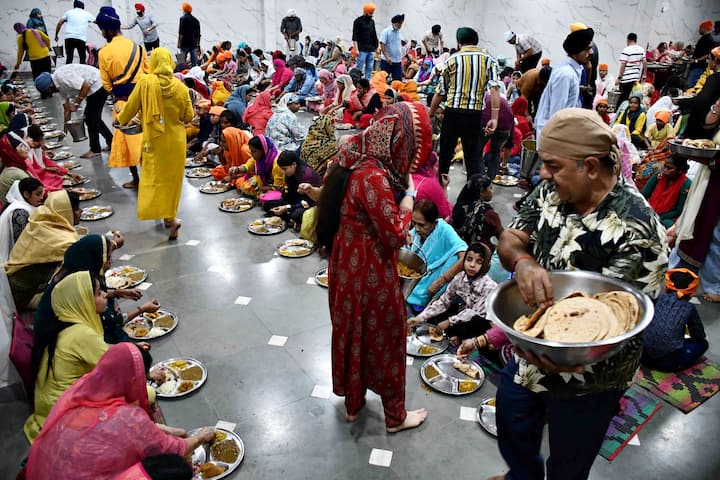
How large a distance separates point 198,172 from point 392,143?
205 inches

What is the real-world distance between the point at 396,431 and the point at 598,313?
5.21ft

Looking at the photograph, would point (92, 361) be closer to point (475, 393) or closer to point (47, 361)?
point (47, 361)

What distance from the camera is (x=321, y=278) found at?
412 centimetres

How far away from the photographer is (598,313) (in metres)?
1.28

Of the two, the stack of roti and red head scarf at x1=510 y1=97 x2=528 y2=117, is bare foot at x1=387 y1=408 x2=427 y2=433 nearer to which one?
the stack of roti

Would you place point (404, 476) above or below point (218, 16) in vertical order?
below

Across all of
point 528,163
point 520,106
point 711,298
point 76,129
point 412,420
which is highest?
point 520,106

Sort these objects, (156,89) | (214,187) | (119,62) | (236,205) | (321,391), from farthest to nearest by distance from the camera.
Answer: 1. (214,187)
2. (236,205)
3. (119,62)
4. (156,89)
5. (321,391)

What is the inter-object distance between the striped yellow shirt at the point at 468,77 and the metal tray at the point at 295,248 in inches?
77.6

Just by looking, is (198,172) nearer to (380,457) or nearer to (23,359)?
(23,359)

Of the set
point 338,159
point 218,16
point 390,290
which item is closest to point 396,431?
point 390,290

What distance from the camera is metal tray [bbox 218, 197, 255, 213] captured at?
5559 millimetres

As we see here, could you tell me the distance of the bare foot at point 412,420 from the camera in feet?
8.48

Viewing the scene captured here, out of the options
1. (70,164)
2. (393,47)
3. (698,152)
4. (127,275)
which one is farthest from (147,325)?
(393,47)
